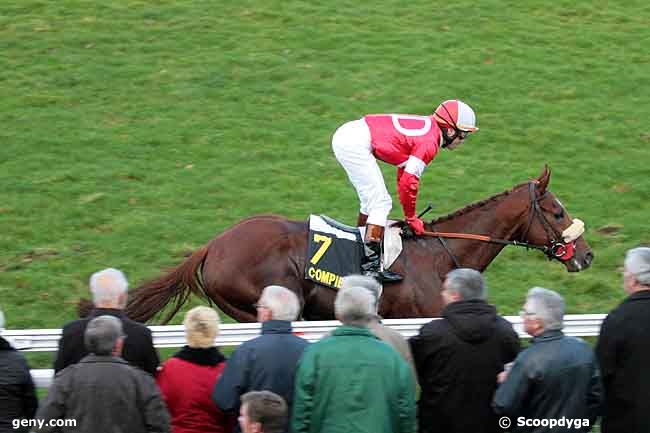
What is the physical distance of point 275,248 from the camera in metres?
7.62

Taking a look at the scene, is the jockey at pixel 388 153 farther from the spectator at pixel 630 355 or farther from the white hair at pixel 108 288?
the white hair at pixel 108 288

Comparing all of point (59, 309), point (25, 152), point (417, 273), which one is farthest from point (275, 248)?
point (25, 152)

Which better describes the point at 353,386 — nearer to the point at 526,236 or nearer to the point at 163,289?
the point at 163,289

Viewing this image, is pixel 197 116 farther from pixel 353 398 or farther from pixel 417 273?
pixel 353 398

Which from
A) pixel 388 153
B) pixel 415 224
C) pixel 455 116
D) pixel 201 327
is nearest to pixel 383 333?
pixel 201 327

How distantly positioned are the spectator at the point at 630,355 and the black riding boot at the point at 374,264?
2.54m

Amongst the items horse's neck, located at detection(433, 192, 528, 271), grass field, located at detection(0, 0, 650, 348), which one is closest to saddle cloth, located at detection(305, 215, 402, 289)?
horse's neck, located at detection(433, 192, 528, 271)

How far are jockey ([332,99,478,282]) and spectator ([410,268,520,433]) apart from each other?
243 cm

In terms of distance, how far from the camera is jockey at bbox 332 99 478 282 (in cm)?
770

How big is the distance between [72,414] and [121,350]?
531 mm

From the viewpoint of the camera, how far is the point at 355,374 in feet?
15.8

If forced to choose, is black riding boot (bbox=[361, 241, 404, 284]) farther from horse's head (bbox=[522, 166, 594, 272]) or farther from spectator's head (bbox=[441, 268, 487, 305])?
spectator's head (bbox=[441, 268, 487, 305])

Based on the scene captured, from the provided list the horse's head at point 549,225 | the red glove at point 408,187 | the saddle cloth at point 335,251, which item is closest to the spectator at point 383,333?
the saddle cloth at point 335,251

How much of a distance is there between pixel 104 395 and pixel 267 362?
0.79 m
